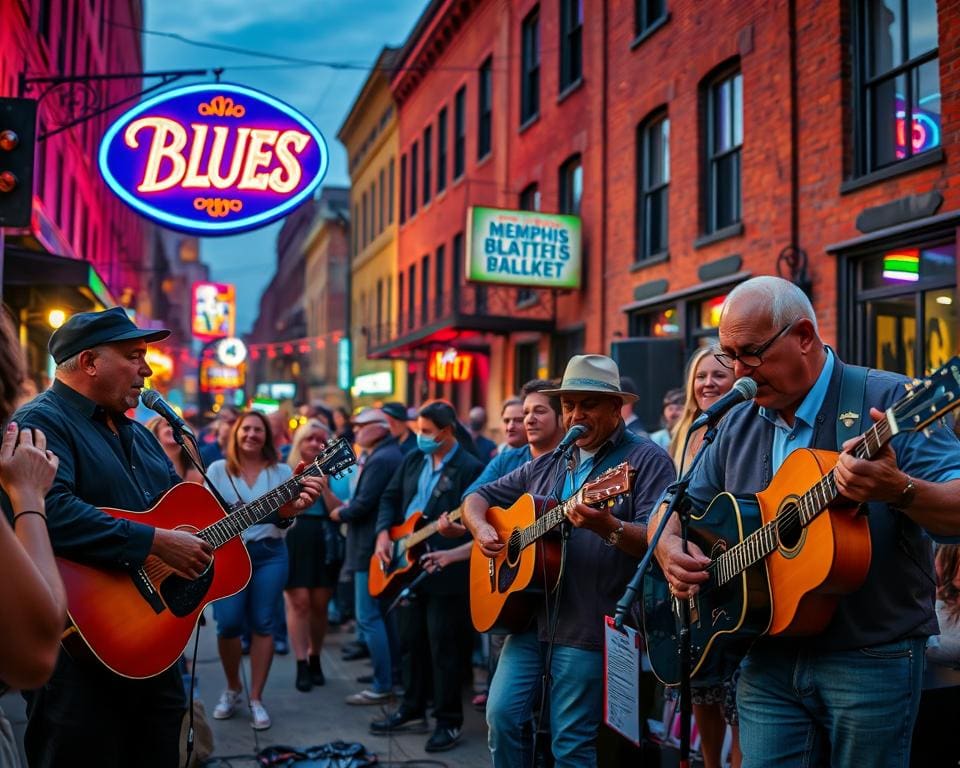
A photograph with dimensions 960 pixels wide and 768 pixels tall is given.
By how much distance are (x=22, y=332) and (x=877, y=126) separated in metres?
14.6

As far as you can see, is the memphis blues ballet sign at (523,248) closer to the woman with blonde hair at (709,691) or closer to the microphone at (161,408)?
the woman with blonde hair at (709,691)

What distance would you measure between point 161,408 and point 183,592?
911mm

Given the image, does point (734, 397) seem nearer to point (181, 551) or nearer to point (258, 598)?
point (181, 551)

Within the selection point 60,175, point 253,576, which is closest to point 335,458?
point 253,576

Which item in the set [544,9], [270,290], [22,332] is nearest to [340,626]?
[22,332]

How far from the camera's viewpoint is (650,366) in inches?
480

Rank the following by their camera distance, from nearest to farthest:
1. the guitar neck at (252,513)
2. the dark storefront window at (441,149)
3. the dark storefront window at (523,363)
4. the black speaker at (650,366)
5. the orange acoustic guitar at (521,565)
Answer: the orange acoustic guitar at (521,565) → the guitar neck at (252,513) → the black speaker at (650,366) → the dark storefront window at (523,363) → the dark storefront window at (441,149)

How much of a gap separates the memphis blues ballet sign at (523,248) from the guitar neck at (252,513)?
1016cm

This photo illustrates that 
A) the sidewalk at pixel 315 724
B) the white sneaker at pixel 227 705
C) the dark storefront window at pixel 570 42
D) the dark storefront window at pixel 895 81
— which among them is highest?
the dark storefront window at pixel 570 42

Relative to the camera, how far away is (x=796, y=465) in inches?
116

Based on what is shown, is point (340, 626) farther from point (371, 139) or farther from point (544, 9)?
point (371, 139)

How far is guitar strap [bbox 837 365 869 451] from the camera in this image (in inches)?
117


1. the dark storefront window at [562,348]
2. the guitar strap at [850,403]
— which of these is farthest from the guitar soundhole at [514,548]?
→ the dark storefront window at [562,348]

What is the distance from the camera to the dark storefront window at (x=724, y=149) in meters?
12.2
